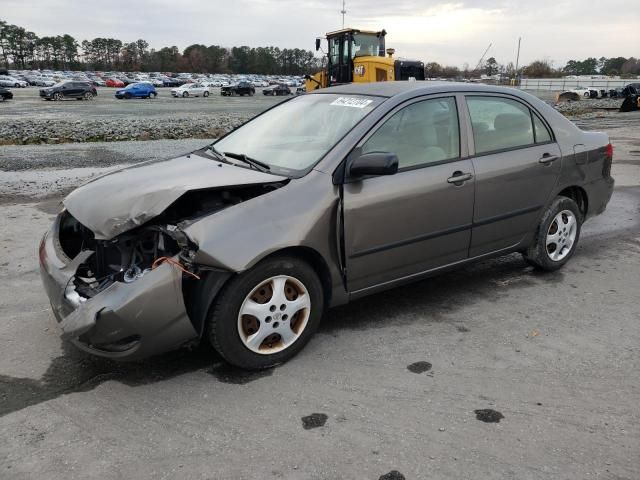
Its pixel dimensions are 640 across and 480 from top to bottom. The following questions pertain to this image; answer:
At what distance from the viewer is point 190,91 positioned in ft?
167

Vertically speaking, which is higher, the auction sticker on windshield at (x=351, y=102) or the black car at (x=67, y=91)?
the black car at (x=67, y=91)

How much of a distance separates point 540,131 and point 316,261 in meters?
2.45

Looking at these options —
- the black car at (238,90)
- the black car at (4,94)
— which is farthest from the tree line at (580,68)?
the black car at (4,94)

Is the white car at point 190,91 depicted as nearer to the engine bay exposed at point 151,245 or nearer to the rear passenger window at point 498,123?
the rear passenger window at point 498,123

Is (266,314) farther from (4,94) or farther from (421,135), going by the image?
(4,94)

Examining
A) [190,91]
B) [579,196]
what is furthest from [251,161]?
[190,91]

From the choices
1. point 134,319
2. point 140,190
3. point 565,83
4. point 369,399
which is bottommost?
point 369,399

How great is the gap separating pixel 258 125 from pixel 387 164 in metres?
1.53

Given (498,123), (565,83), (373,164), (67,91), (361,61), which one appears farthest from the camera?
(565,83)

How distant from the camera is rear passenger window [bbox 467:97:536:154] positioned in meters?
4.28

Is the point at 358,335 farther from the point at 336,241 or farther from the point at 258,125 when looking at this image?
the point at 258,125

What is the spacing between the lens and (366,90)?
4.23m

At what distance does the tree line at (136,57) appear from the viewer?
125688 mm

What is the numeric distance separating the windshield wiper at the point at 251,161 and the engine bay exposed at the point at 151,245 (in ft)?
0.89
